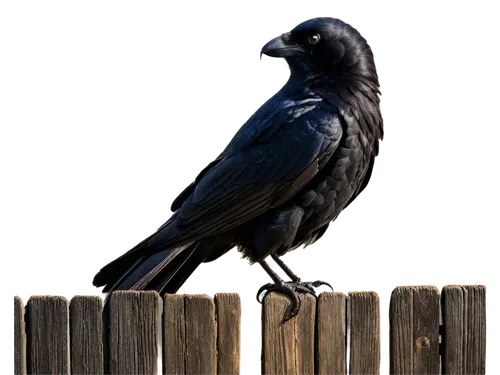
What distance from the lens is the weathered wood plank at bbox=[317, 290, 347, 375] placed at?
4195 mm

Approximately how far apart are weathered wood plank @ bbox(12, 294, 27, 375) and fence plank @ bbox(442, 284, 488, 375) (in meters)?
2.41

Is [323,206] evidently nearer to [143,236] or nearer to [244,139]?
[244,139]

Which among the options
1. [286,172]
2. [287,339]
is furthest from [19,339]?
[286,172]

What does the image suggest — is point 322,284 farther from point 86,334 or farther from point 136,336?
point 86,334

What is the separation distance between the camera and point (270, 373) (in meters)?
4.23

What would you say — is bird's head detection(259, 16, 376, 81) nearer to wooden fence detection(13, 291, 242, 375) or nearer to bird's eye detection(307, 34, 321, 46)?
bird's eye detection(307, 34, 321, 46)

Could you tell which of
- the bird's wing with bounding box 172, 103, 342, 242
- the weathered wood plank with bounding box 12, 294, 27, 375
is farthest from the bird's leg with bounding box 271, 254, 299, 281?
the weathered wood plank with bounding box 12, 294, 27, 375

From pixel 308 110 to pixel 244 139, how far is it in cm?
45

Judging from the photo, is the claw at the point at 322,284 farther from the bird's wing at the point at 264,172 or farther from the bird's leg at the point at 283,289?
the bird's wing at the point at 264,172

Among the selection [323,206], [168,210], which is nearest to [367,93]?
[323,206]

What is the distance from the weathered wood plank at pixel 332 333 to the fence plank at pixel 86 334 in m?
1.25

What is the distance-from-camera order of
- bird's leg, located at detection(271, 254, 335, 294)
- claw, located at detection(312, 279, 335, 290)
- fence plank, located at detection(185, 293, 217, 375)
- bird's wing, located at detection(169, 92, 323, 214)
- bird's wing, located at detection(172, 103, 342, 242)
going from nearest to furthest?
fence plank, located at detection(185, 293, 217, 375), bird's wing, located at detection(172, 103, 342, 242), bird's wing, located at detection(169, 92, 323, 214), bird's leg, located at detection(271, 254, 335, 294), claw, located at detection(312, 279, 335, 290)

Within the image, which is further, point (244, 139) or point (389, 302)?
point (244, 139)

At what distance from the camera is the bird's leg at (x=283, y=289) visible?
4270mm
